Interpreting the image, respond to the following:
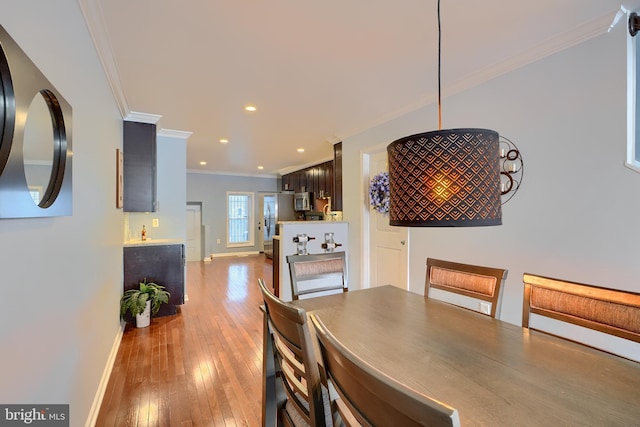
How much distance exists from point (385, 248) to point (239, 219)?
5894 mm

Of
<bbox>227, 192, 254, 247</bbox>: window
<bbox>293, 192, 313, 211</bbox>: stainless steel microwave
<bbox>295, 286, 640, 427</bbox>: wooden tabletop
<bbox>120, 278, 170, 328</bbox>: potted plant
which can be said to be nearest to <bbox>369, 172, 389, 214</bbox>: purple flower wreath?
<bbox>295, 286, 640, 427</bbox>: wooden tabletop

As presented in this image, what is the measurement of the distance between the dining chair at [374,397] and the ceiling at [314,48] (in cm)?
176

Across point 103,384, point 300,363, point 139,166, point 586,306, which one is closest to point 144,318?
point 103,384

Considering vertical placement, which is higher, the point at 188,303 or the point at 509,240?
the point at 509,240

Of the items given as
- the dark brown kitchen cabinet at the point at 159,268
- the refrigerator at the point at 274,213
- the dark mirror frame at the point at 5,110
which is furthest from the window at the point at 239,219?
the dark mirror frame at the point at 5,110

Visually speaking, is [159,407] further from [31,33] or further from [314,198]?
[314,198]

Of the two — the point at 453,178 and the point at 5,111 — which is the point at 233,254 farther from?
the point at 453,178

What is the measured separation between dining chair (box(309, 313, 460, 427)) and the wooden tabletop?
0.31 meters

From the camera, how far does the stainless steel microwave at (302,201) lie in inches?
274

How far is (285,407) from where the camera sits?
124 cm

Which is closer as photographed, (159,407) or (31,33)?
(31,33)

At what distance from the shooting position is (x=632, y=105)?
170cm

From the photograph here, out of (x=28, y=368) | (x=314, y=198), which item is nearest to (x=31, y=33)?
(x=28, y=368)

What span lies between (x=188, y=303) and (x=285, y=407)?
3.39 m
